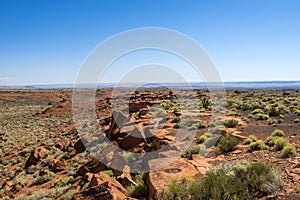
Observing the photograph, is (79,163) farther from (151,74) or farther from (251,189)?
(251,189)

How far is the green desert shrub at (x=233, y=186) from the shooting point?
17.7ft

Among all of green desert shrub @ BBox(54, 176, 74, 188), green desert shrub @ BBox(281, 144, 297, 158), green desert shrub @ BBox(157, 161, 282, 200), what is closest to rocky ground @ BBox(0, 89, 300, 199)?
green desert shrub @ BBox(54, 176, 74, 188)

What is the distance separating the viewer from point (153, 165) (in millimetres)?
8805

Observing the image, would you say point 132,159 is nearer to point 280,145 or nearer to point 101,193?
point 101,193

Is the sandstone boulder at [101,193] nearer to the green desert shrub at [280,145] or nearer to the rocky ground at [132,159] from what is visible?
the rocky ground at [132,159]

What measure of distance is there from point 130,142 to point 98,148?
10.5 feet

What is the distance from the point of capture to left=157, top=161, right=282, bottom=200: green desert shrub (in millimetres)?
5406

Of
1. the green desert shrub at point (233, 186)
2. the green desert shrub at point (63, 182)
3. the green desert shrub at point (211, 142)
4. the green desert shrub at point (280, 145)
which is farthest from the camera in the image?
the green desert shrub at point (211, 142)

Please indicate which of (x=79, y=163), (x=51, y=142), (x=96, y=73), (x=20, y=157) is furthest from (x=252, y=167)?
(x=51, y=142)

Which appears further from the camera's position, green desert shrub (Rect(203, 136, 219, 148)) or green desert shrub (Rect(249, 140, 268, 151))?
green desert shrub (Rect(203, 136, 219, 148))

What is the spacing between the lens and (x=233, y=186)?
219 inches

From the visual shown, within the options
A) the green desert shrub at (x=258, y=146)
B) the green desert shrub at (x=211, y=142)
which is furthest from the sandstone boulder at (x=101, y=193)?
the green desert shrub at (x=211, y=142)

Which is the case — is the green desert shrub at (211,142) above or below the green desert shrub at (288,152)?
below

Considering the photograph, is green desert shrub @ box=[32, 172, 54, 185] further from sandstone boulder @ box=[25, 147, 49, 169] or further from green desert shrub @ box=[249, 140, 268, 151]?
green desert shrub @ box=[249, 140, 268, 151]
